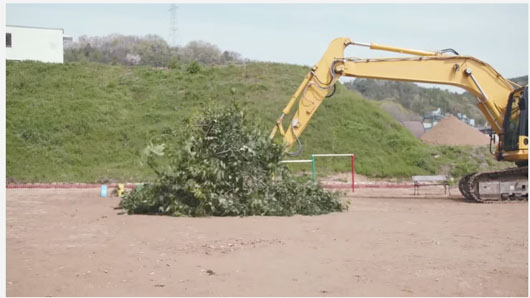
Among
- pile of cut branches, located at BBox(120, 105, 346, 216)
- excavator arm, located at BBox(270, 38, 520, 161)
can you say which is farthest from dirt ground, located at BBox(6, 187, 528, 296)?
excavator arm, located at BBox(270, 38, 520, 161)

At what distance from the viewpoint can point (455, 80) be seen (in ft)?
58.7

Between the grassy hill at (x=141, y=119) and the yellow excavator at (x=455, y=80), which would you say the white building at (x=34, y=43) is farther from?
the yellow excavator at (x=455, y=80)

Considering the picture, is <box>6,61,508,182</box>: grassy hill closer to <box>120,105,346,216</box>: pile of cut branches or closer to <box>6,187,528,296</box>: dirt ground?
<box>120,105,346,216</box>: pile of cut branches

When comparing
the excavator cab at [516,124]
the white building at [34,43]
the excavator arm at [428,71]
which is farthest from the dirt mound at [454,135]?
the white building at [34,43]

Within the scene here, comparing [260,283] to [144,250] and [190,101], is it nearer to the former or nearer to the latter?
[144,250]

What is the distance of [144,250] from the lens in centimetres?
906

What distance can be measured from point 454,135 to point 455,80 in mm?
23180

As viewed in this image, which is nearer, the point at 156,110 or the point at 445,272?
the point at 445,272

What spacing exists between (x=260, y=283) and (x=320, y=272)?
2.90 feet

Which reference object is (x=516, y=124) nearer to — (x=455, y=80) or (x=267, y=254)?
(x=455, y=80)

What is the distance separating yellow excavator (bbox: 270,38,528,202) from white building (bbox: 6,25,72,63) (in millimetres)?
32484

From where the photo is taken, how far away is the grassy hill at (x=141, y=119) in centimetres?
2739

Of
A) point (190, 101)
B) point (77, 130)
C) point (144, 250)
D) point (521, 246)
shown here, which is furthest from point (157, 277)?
point (190, 101)

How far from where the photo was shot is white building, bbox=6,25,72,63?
4475 centimetres
